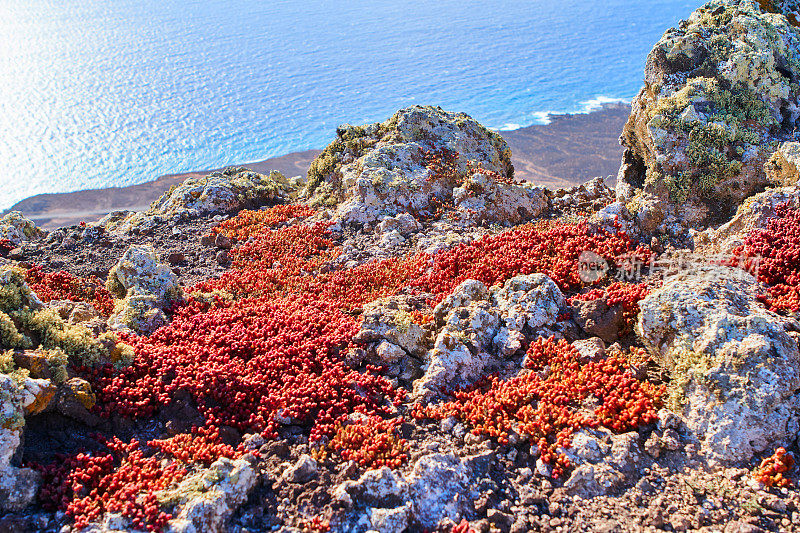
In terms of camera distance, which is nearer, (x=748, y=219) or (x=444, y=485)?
(x=444, y=485)

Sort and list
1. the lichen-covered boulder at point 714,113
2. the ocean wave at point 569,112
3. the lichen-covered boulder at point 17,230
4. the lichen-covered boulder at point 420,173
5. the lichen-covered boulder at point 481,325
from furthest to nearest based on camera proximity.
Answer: the ocean wave at point 569,112, the lichen-covered boulder at point 17,230, the lichen-covered boulder at point 420,173, the lichen-covered boulder at point 714,113, the lichen-covered boulder at point 481,325

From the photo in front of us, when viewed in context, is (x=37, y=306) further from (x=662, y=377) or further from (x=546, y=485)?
(x=662, y=377)

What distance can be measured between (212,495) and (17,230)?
17.5 m

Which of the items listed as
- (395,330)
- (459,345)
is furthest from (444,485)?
(395,330)

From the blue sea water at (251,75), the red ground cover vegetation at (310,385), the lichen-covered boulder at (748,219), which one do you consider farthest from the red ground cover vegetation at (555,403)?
the blue sea water at (251,75)

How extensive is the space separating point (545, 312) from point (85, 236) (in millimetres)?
17630

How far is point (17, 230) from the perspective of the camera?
18.7 meters

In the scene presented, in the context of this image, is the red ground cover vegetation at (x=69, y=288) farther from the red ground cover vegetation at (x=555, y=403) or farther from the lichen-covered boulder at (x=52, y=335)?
the red ground cover vegetation at (x=555, y=403)

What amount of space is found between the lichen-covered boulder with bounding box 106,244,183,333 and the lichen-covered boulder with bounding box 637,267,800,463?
11.1 m

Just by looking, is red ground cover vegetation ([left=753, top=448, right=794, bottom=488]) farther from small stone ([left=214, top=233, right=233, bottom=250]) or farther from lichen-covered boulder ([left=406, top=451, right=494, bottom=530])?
small stone ([left=214, top=233, right=233, bottom=250])

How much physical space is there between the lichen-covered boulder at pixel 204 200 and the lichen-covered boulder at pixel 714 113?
14738mm

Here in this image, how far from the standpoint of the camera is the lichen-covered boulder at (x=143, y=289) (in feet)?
38.5

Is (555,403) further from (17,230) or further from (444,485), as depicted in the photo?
(17,230)

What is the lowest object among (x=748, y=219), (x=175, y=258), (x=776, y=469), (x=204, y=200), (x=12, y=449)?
(x=776, y=469)
